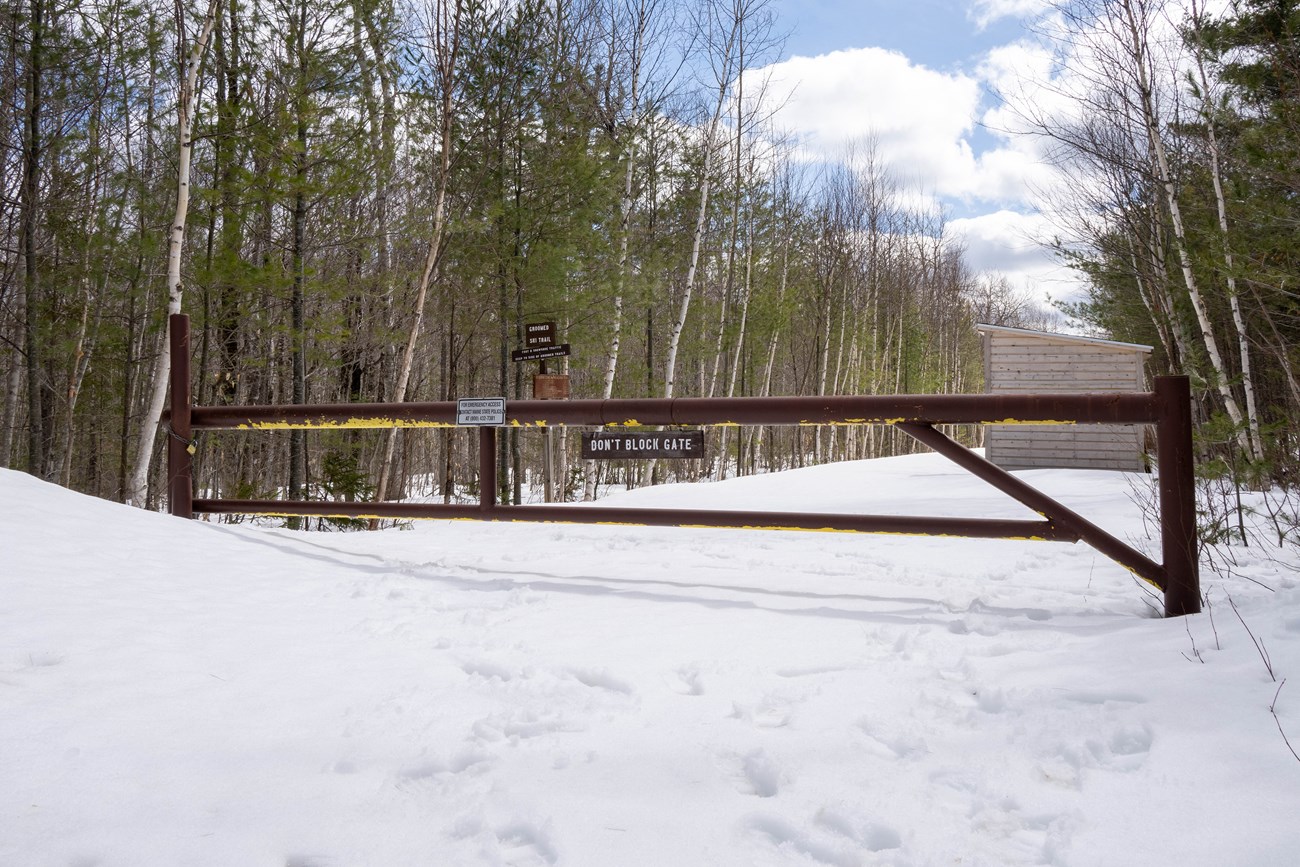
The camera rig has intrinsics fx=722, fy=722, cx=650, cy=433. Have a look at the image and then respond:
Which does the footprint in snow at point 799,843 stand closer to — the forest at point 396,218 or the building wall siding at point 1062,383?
the forest at point 396,218

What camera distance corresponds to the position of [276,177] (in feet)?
31.8

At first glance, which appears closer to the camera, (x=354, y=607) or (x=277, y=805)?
(x=277, y=805)

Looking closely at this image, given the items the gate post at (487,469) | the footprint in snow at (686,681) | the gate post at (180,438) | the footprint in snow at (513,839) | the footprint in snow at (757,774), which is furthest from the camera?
the gate post at (180,438)

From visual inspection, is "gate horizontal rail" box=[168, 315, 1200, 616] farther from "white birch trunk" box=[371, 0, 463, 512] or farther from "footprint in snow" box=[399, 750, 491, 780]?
"white birch trunk" box=[371, 0, 463, 512]

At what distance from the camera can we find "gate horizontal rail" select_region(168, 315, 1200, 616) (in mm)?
3332

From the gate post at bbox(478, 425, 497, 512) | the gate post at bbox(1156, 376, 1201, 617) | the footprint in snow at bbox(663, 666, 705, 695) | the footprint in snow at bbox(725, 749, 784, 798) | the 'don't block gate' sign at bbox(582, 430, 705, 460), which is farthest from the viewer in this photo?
the gate post at bbox(478, 425, 497, 512)

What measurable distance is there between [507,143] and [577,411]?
10.5m

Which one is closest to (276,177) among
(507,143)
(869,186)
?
(507,143)

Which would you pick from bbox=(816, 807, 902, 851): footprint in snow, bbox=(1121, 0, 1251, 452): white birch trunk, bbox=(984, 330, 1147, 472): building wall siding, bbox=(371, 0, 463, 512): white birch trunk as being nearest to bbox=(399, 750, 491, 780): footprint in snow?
bbox=(816, 807, 902, 851): footprint in snow

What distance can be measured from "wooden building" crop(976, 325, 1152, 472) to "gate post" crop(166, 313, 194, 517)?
13378 millimetres

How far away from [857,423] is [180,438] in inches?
194

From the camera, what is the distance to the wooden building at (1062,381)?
45.0 ft

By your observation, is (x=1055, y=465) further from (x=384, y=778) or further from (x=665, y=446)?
(x=384, y=778)

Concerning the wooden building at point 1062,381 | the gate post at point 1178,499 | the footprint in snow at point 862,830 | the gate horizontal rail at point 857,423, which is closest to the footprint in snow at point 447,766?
the footprint in snow at point 862,830
